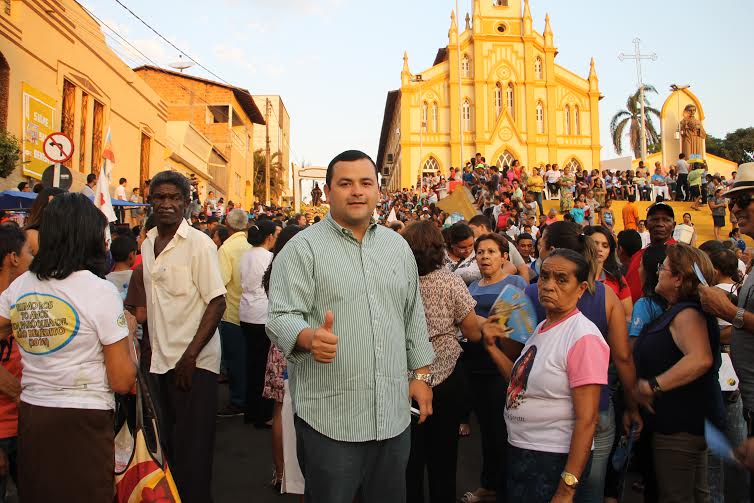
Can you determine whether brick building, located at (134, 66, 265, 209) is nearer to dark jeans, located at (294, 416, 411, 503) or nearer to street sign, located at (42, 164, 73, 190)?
street sign, located at (42, 164, 73, 190)

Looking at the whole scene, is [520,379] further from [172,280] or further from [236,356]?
[236,356]

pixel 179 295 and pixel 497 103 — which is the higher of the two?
pixel 497 103

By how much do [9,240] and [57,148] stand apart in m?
6.44

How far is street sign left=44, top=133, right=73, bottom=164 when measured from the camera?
908 centimetres

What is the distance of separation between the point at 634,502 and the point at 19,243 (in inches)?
181

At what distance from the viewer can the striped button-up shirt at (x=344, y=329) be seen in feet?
8.43

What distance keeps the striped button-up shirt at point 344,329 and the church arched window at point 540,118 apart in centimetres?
5222

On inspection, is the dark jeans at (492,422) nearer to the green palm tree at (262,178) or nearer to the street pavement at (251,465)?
the street pavement at (251,465)

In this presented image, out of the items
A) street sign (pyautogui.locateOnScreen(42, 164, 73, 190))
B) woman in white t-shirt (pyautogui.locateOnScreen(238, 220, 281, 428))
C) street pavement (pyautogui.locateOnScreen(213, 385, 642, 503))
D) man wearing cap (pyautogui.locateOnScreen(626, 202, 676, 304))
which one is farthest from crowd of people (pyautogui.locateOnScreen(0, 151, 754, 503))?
street sign (pyautogui.locateOnScreen(42, 164, 73, 190))

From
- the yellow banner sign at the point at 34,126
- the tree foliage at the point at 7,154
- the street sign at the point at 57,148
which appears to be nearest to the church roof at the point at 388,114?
the yellow banner sign at the point at 34,126

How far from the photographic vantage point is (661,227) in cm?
603

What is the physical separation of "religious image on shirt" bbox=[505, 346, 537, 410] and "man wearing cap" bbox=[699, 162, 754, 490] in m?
0.97

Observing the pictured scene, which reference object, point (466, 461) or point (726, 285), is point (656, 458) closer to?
point (726, 285)

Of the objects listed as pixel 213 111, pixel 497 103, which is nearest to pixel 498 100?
pixel 497 103
